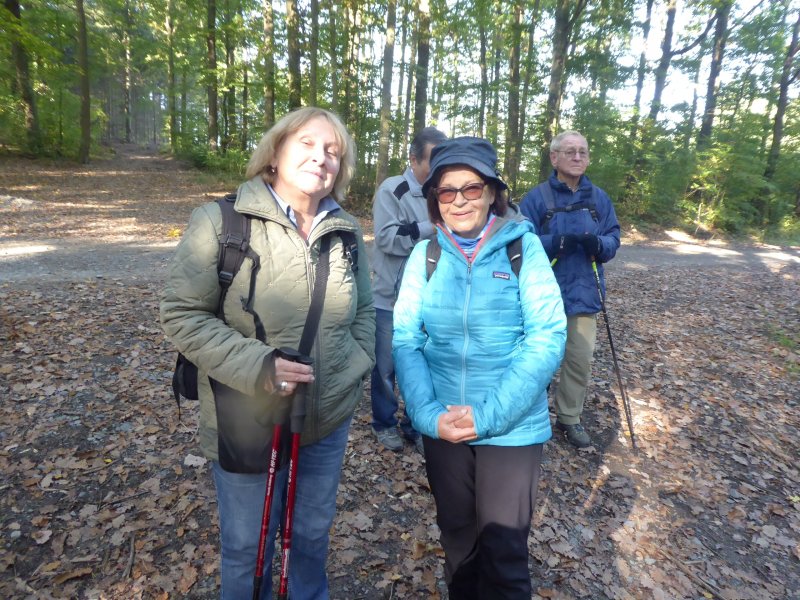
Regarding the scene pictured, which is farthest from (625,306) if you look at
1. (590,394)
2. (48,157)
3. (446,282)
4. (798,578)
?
(48,157)

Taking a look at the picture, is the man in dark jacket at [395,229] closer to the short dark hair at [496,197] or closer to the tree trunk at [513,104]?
the short dark hair at [496,197]

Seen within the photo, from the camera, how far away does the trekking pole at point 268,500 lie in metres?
2.06

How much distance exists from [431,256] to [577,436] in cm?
320

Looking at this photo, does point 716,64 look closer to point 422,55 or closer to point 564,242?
point 422,55

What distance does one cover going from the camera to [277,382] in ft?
6.23

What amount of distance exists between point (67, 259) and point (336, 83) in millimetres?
11934

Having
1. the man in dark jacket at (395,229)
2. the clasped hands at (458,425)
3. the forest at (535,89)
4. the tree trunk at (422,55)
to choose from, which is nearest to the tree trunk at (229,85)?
the forest at (535,89)

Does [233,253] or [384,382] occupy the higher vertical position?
[233,253]

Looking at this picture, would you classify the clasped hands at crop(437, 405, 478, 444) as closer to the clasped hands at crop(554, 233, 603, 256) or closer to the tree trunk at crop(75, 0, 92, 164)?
the clasped hands at crop(554, 233, 603, 256)

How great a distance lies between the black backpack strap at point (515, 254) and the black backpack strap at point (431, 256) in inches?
13.6

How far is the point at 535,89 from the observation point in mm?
18875

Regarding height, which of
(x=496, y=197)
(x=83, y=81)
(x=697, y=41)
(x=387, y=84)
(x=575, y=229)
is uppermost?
(x=697, y=41)

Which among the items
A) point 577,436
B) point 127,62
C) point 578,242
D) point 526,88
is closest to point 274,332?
point 578,242

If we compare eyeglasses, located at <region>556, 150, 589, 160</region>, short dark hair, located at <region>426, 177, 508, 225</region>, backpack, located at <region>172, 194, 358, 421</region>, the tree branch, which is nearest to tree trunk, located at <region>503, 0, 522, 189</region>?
the tree branch
